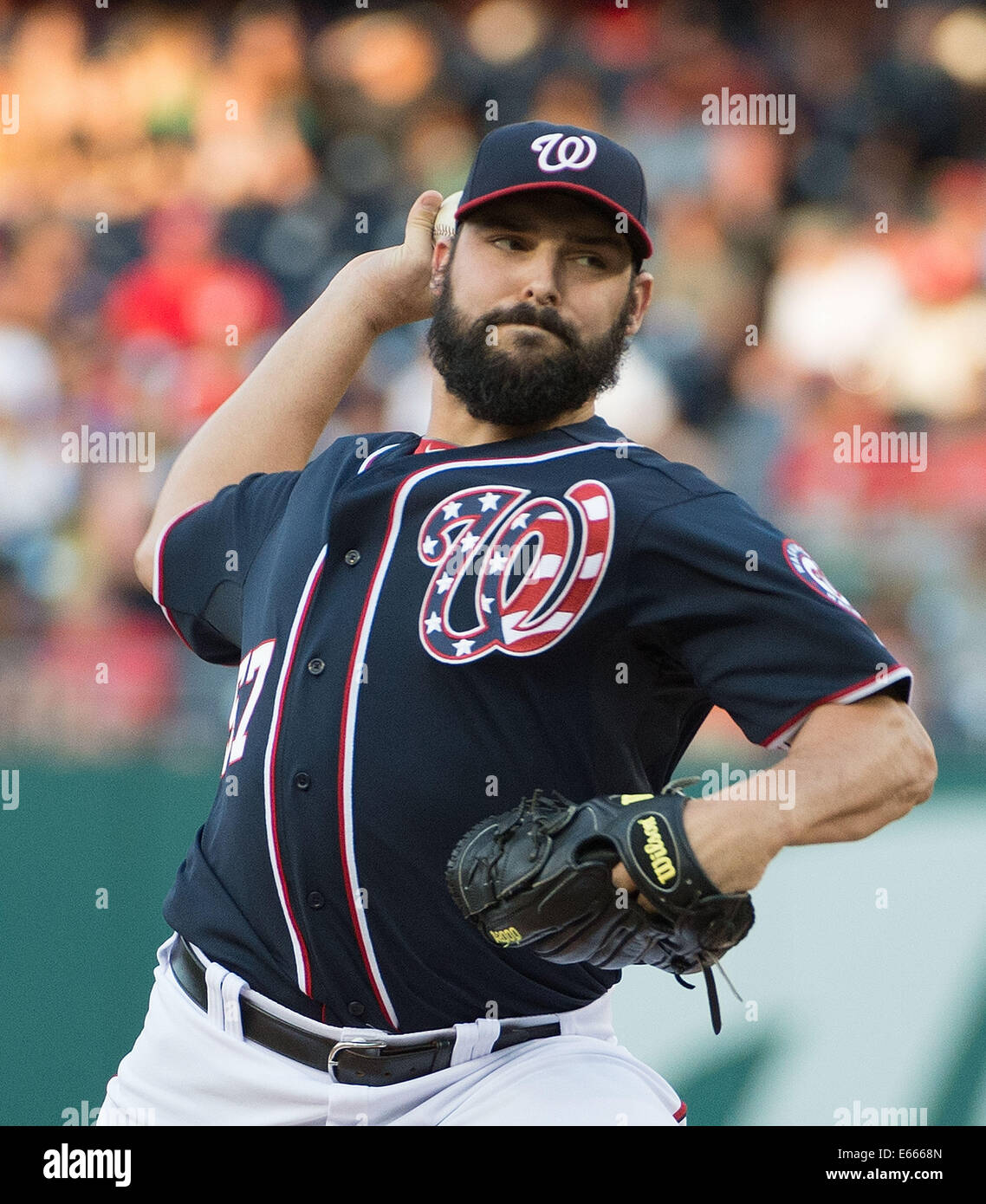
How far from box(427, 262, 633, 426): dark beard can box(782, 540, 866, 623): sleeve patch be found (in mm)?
446

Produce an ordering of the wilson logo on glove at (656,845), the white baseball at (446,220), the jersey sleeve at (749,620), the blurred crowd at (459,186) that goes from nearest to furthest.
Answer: the wilson logo on glove at (656,845) → the jersey sleeve at (749,620) → the white baseball at (446,220) → the blurred crowd at (459,186)

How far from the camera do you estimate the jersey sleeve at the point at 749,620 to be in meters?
1.92

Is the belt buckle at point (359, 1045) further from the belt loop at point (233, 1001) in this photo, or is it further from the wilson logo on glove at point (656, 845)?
the wilson logo on glove at point (656, 845)

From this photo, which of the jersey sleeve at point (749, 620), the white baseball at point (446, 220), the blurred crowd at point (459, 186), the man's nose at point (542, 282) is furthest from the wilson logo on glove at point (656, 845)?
the blurred crowd at point (459, 186)

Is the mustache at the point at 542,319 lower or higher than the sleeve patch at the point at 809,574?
higher

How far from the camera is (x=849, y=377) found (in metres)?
5.67

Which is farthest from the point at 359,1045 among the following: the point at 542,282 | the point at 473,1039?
the point at 542,282

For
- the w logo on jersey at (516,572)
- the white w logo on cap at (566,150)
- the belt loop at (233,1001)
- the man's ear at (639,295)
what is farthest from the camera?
the man's ear at (639,295)

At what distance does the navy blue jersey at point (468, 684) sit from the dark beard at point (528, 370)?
0.18 feet

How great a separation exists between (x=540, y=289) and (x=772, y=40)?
5007mm

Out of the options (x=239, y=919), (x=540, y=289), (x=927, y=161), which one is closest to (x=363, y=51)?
(x=927, y=161)

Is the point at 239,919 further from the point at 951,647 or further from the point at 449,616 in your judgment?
the point at 951,647

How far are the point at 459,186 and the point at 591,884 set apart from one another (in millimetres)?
4870

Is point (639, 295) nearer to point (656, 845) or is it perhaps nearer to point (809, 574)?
point (809, 574)
